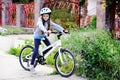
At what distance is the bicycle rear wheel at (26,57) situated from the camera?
31.8 ft

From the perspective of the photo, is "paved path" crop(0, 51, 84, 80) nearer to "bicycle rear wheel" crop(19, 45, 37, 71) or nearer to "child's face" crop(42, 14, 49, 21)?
"bicycle rear wheel" crop(19, 45, 37, 71)

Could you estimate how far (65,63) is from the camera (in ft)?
29.2

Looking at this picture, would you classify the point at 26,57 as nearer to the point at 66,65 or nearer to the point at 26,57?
the point at 26,57

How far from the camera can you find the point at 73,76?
8961 mm

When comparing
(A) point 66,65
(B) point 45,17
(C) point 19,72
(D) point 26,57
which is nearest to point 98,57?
(A) point 66,65

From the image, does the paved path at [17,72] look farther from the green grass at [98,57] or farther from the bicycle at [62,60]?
the green grass at [98,57]

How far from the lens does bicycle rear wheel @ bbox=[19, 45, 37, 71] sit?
9695mm

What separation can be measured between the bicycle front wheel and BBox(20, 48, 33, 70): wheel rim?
0.97 m

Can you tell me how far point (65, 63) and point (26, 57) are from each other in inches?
48.8

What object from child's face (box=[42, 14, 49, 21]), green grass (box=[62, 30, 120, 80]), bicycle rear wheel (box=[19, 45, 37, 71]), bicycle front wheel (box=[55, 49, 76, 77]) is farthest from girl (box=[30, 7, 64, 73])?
green grass (box=[62, 30, 120, 80])

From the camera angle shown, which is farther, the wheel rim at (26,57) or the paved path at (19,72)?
the wheel rim at (26,57)

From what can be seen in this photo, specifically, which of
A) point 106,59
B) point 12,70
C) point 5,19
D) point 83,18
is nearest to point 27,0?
point 5,19

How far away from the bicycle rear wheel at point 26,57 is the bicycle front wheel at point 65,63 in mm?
763

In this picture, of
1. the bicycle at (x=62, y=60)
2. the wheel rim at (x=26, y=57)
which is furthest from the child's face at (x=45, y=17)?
the wheel rim at (x=26, y=57)
